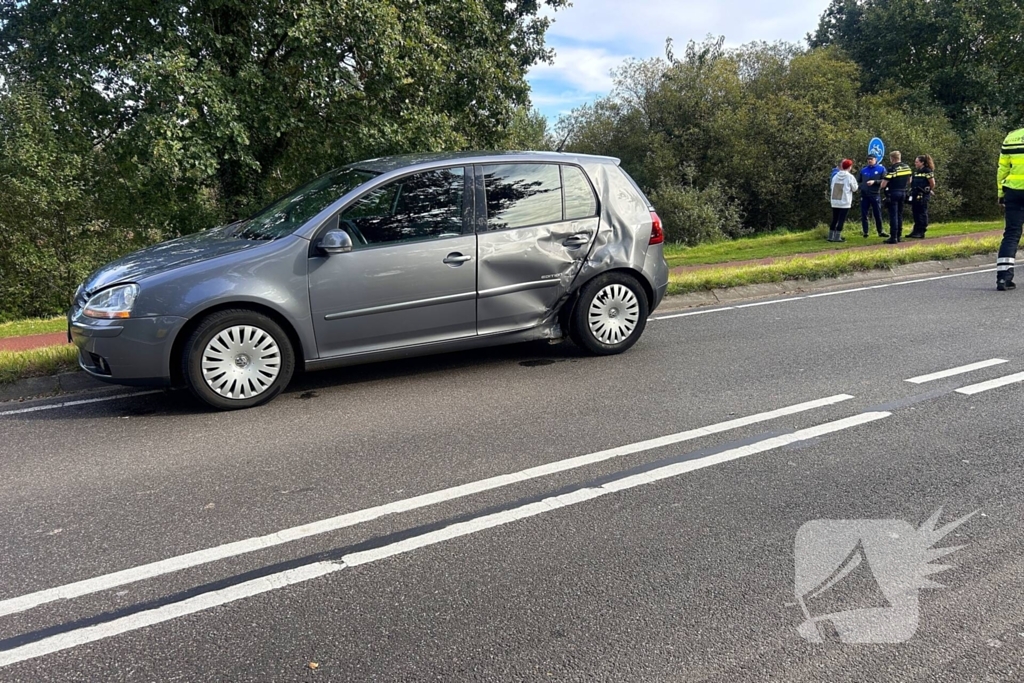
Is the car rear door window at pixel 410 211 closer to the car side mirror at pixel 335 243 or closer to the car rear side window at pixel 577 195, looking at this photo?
the car side mirror at pixel 335 243

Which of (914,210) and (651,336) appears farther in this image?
(914,210)

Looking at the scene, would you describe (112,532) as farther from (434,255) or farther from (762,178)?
(762,178)

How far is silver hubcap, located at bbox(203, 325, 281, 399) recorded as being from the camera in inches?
224

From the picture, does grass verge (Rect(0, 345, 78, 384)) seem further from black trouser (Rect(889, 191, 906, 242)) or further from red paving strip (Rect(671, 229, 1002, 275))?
black trouser (Rect(889, 191, 906, 242))

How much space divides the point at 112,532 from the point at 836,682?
3.14 m

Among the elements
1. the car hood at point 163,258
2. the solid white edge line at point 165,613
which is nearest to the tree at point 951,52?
the car hood at point 163,258

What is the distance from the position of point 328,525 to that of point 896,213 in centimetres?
1434

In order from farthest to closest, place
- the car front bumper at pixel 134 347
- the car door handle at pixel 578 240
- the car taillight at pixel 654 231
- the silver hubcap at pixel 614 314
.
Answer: the car taillight at pixel 654 231 → the silver hubcap at pixel 614 314 → the car door handle at pixel 578 240 → the car front bumper at pixel 134 347

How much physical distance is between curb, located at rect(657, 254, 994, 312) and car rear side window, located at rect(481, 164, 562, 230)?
10.3ft

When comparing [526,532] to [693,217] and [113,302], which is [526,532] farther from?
[693,217]

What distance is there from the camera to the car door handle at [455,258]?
6.38m

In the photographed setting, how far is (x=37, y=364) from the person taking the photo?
6582 millimetres

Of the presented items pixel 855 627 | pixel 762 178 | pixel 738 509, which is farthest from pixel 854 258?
pixel 762 178

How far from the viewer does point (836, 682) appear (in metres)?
2.67
